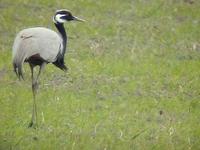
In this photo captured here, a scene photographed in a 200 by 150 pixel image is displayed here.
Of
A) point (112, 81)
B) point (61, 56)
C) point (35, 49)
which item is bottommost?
point (112, 81)

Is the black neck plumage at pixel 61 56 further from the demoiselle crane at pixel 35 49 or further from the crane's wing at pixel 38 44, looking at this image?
the crane's wing at pixel 38 44

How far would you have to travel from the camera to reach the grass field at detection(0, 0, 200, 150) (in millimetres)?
10586

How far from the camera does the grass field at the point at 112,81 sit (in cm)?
1059

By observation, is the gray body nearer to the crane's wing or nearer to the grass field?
the crane's wing

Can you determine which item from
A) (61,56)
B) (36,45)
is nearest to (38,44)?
(36,45)

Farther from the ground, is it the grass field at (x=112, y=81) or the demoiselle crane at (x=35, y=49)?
the demoiselle crane at (x=35, y=49)

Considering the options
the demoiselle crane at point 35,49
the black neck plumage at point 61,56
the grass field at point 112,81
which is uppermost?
the demoiselle crane at point 35,49

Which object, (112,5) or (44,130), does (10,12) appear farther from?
(44,130)

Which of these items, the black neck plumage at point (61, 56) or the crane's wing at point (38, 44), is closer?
the crane's wing at point (38, 44)

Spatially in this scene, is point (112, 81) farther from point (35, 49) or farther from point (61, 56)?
point (35, 49)

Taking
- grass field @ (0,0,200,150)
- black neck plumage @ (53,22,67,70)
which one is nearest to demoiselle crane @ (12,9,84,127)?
black neck plumage @ (53,22,67,70)

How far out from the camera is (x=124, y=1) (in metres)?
17.8

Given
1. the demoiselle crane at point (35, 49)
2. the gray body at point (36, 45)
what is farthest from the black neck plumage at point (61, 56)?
the gray body at point (36, 45)

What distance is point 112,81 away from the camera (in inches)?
520
